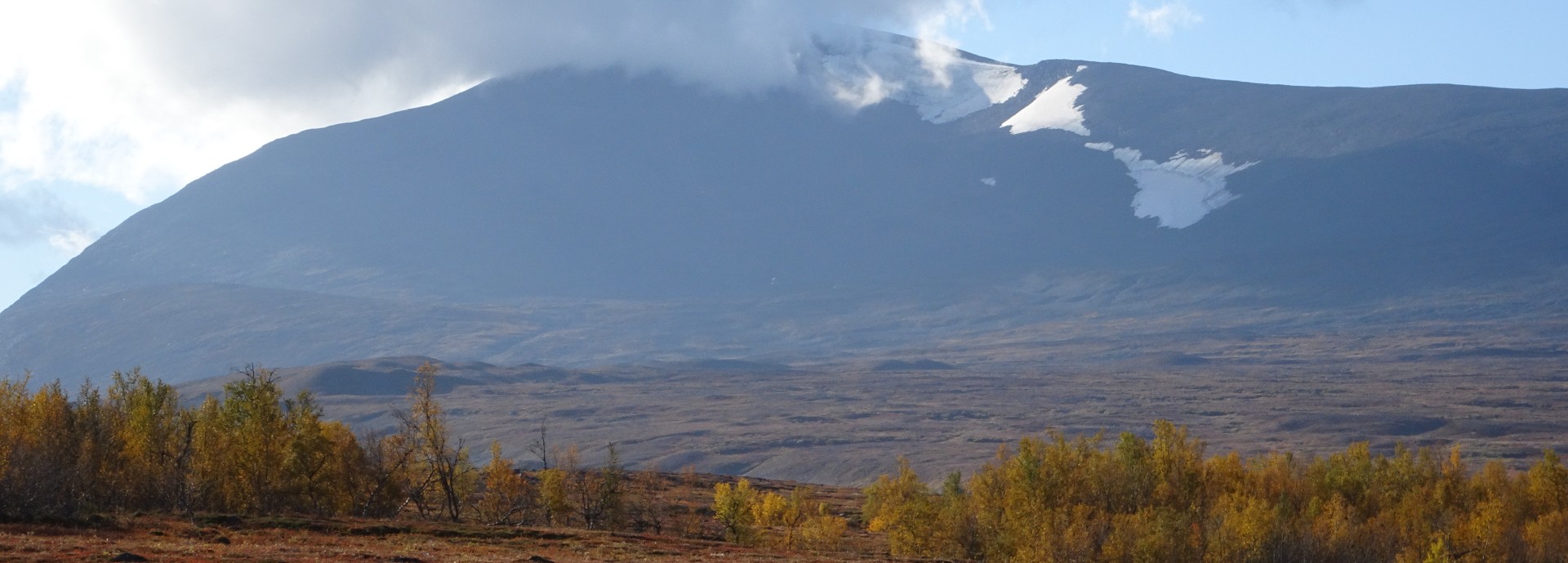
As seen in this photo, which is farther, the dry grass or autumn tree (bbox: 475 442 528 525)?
autumn tree (bbox: 475 442 528 525)

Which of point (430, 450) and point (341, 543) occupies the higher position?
point (430, 450)

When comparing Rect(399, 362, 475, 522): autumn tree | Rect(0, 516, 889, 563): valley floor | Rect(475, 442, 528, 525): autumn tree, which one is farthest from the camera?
Rect(475, 442, 528, 525): autumn tree

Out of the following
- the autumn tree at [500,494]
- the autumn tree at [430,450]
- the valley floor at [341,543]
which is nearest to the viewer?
the valley floor at [341,543]

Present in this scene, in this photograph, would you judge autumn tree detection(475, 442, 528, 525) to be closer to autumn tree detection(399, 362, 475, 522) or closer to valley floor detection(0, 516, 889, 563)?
autumn tree detection(399, 362, 475, 522)

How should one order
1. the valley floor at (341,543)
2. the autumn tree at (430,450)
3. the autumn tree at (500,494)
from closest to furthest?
the valley floor at (341,543) → the autumn tree at (430,450) → the autumn tree at (500,494)

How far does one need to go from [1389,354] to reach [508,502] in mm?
163880

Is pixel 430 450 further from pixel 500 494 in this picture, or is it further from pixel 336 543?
pixel 336 543

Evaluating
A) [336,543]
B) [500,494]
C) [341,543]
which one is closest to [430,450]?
[500,494]

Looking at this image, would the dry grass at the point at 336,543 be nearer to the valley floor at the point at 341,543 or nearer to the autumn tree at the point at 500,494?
the valley floor at the point at 341,543

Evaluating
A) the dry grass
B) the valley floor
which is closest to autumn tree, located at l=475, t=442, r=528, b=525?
the dry grass

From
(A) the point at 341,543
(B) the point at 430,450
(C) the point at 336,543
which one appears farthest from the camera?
(B) the point at 430,450

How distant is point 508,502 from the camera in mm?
52906

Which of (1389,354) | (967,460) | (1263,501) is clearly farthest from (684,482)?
(1389,354)

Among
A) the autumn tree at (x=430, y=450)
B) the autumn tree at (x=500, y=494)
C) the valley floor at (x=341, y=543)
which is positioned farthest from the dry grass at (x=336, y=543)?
the autumn tree at (x=500, y=494)
